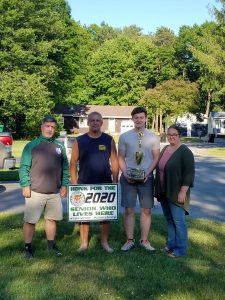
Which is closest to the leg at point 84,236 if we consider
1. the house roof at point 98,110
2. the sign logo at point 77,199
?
the sign logo at point 77,199

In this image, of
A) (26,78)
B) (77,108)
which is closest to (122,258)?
(26,78)

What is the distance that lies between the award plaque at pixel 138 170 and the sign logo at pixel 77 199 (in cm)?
71

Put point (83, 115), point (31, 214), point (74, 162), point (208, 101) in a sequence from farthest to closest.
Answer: point (208, 101) → point (83, 115) → point (74, 162) → point (31, 214)

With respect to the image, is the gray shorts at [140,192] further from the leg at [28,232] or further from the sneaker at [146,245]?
the leg at [28,232]

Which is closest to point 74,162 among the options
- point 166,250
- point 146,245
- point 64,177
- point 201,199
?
point 64,177

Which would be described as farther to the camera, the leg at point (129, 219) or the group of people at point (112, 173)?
the leg at point (129, 219)

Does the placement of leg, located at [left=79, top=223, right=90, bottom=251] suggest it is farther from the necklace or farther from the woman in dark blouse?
the necklace

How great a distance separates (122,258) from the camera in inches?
247

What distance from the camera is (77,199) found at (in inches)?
258

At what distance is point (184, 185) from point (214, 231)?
2.30 meters

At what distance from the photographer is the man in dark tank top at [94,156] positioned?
21.4 ft

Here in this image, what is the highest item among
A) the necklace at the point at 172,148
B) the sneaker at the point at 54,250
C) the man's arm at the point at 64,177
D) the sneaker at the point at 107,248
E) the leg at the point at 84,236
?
the necklace at the point at 172,148

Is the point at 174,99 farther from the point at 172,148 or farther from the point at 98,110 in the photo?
the point at 172,148

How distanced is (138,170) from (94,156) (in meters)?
0.63
